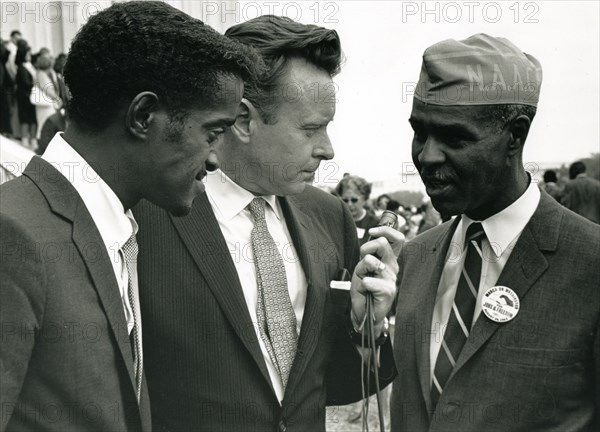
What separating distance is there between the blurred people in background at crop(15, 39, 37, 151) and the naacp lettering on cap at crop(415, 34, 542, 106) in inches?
479

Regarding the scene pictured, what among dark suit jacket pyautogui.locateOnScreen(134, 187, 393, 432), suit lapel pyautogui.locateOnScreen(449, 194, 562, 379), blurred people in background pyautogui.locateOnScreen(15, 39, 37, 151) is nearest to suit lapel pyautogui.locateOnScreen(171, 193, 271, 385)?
dark suit jacket pyautogui.locateOnScreen(134, 187, 393, 432)

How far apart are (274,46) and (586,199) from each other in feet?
19.4

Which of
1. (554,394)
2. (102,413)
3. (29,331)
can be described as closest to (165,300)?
(102,413)

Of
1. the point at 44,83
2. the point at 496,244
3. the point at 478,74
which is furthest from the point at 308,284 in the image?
the point at 44,83

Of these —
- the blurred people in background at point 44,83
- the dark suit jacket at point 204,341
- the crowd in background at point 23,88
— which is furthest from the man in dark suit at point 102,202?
the crowd in background at point 23,88

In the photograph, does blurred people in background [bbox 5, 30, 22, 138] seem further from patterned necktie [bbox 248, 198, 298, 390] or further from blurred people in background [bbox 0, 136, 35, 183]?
patterned necktie [bbox 248, 198, 298, 390]

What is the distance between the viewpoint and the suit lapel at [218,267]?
80.7 inches

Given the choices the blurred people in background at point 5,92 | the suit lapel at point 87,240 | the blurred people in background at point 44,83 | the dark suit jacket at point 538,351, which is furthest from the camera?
the blurred people in background at point 5,92

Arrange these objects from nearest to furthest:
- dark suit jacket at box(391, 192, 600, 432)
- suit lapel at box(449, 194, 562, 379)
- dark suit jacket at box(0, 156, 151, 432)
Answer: dark suit jacket at box(0, 156, 151, 432) → dark suit jacket at box(391, 192, 600, 432) → suit lapel at box(449, 194, 562, 379)

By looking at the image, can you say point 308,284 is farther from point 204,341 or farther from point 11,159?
point 11,159

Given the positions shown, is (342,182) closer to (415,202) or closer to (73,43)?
(73,43)

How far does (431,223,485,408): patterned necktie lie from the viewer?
1.99 m

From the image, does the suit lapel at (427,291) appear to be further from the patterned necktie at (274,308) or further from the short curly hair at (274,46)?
the short curly hair at (274,46)

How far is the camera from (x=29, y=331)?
136 cm
